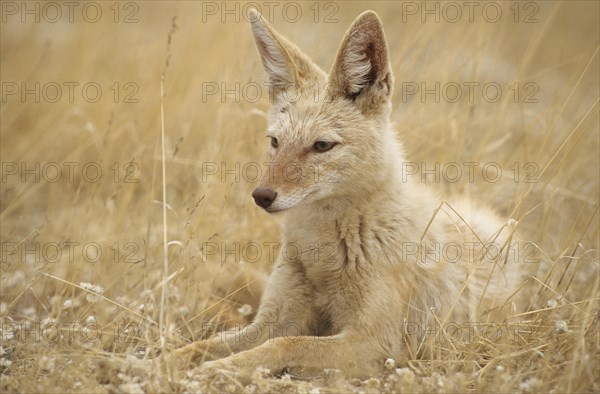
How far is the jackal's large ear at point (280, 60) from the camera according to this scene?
4.12 metres

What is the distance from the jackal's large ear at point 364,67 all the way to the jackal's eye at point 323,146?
36cm

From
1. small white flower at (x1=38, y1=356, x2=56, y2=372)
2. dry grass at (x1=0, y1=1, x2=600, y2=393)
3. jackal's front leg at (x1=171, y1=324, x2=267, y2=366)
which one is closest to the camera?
small white flower at (x1=38, y1=356, x2=56, y2=372)

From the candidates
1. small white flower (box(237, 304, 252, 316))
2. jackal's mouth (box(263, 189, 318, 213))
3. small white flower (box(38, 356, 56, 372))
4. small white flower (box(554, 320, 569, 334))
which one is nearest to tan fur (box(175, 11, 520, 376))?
jackal's mouth (box(263, 189, 318, 213))

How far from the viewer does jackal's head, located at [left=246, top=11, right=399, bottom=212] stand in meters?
3.71

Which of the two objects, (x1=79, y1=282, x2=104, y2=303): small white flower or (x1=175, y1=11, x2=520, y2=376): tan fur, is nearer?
(x1=175, y1=11, x2=520, y2=376): tan fur

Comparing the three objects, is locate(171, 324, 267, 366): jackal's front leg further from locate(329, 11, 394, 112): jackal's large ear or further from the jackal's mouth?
locate(329, 11, 394, 112): jackal's large ear

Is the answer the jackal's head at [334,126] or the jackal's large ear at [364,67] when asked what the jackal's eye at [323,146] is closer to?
the jackal's head at [334,126]

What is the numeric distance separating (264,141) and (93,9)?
9.39 feet

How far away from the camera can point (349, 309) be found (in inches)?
149

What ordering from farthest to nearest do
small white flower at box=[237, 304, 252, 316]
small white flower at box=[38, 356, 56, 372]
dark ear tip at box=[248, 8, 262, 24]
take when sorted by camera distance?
small white flower at box=[237, 304, 252, 316]
dark ear tip at box=[248, 8, 262, 24]
small white flower at box=[38, 356, 56, 372]

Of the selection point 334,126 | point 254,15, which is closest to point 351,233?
point 334,126

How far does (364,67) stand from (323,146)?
1.84 ft

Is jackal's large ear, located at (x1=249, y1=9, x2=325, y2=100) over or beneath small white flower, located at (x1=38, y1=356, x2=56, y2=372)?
over

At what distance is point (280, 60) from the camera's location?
13.8ft
